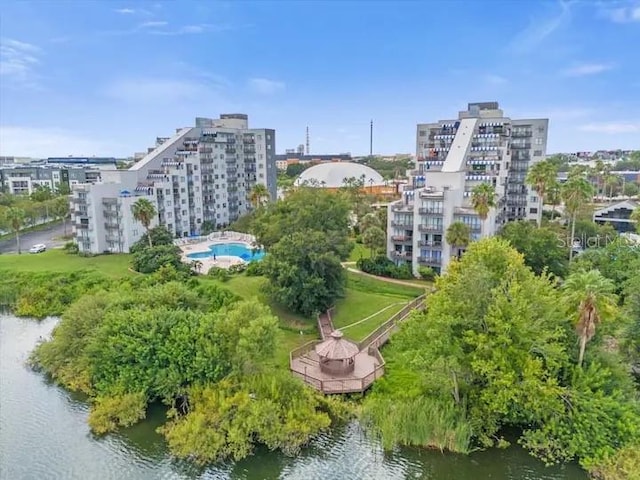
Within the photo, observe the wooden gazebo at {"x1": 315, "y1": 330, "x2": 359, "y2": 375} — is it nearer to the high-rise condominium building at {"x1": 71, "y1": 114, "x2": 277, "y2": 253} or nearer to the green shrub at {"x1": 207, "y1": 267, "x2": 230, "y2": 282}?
the green shrub at {"x1": 207, "y1": 267, "x2": 230, "y2": 282}

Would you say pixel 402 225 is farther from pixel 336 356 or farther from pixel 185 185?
pixel 185 185

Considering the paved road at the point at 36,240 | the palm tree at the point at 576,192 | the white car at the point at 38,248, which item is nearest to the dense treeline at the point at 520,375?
the palm tree at the point at 576,192

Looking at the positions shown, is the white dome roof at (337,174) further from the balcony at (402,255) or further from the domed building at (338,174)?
the balcony at (402,255)

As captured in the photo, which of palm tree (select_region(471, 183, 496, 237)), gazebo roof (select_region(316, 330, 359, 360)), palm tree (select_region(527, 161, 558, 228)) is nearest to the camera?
gazebo roof (select_region(316, 330, 359, 360))

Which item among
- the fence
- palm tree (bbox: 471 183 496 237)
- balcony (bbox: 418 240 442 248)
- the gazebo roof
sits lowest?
the gazebo roof

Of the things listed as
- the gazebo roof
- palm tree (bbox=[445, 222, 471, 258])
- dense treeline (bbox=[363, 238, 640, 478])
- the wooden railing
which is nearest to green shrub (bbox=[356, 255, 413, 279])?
palm tree (bbox=[445, 222, 471, 258])

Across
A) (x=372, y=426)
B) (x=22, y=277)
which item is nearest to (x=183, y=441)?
(x=372, y=426)

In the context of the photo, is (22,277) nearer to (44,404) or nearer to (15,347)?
(15,347)
